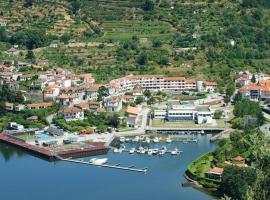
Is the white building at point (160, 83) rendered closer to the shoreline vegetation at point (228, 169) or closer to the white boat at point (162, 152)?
the shoreline vegetation at point (228, 169)

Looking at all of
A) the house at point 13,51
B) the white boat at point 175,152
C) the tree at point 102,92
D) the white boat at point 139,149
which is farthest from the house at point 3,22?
the white boat at point 175,152

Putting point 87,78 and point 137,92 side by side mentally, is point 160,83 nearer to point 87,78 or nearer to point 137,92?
point 137,92

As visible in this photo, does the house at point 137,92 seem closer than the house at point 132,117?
No

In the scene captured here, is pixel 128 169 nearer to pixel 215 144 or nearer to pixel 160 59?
pixel 215 144

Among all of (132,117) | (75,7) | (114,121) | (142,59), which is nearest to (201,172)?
(114,121)

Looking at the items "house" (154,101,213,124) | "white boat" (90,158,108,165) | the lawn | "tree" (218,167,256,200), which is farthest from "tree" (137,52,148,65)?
"tree" (218,167,256,200)

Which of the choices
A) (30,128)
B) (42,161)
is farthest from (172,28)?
(42,161)
